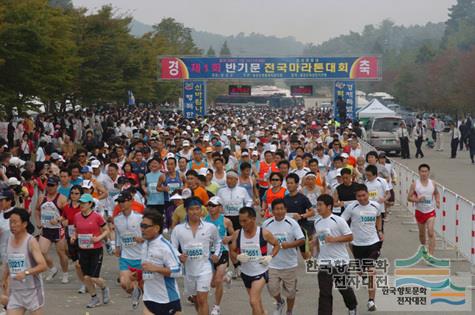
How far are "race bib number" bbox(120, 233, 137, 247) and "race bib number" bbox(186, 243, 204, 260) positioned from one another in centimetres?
138

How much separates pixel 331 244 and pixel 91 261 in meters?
3.35

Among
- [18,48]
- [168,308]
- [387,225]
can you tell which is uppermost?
[18,48]

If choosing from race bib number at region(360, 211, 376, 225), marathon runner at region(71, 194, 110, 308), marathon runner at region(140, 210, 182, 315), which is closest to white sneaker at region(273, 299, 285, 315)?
race bib number at region(360, 211, 376, 225)

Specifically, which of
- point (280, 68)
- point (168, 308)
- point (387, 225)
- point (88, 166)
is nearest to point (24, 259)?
point (168, 308)

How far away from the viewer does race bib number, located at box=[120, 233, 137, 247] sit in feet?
36.0

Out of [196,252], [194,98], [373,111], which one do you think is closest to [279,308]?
[196,252]

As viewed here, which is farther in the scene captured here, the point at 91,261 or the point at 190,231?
the point at 91,261

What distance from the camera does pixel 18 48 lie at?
2897 cm

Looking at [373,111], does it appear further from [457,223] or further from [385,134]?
[457,223]

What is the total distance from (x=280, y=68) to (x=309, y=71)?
1.57 meters

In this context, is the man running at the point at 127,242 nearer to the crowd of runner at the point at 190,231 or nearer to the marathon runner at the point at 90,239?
the crowd of runner at the point at 190,231

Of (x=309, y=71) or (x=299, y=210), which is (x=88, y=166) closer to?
(x=299, y=210)

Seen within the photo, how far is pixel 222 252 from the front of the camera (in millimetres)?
10711

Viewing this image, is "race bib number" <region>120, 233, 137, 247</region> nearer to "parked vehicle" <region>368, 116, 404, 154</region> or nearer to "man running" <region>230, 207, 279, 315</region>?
"man running" <region>230, 207, 279, 315</region>
